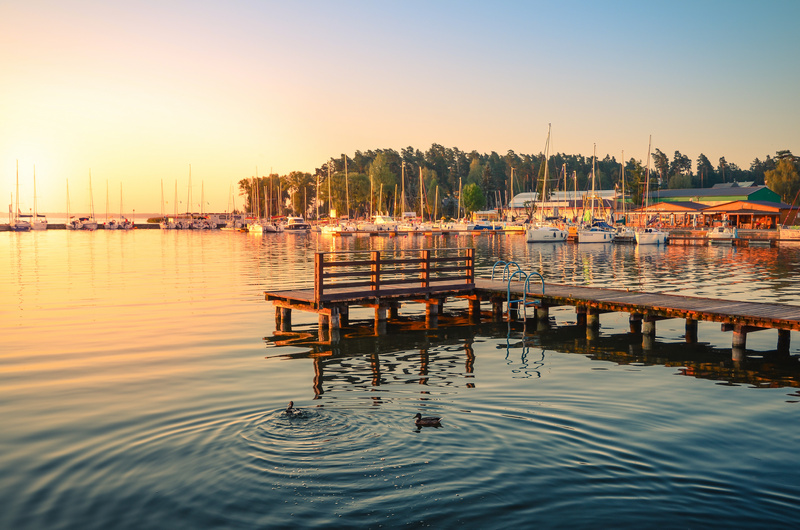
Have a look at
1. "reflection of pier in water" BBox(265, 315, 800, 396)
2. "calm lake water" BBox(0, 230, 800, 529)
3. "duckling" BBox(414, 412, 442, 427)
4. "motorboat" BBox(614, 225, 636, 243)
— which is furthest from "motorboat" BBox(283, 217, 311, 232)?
"duckling" BBox(414, 412, 442, 427)

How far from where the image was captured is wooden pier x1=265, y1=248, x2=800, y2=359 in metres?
19.7

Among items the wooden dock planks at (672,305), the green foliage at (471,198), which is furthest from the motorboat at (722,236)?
the green foliage at (471,198)

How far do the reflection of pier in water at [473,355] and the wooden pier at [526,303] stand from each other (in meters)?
0.64

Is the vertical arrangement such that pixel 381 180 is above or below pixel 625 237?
above

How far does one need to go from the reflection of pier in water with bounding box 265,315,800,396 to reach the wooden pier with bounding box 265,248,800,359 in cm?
64

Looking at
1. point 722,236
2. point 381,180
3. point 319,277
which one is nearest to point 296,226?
point 381,180

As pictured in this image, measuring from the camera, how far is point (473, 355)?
20344mm

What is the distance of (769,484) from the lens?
10086 mm

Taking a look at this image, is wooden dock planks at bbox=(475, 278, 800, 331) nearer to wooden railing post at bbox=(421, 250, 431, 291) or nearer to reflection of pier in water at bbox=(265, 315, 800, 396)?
reflection of pier in water at bbox=(265, 315, 800, 396)

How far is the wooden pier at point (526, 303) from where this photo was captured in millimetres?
19734

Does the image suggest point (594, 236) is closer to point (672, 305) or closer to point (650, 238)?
point (650, 238)

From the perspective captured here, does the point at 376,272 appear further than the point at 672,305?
Yes

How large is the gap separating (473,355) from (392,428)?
8184 millimetres

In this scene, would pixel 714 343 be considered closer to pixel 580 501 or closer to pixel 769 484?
pixel 769 484
